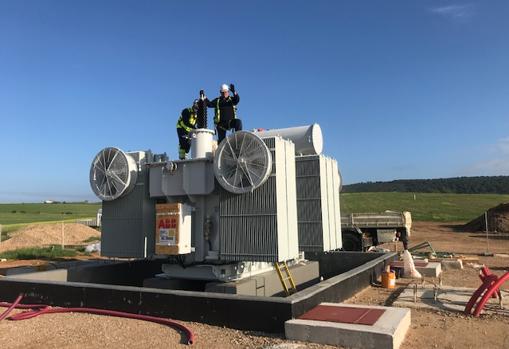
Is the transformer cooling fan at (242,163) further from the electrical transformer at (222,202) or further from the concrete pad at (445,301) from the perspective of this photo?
the concrete pad at (445,301)

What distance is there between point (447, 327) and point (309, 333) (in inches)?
101

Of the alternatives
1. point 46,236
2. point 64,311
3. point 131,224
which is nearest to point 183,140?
point 131,224

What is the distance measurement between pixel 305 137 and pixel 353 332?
21.1ft

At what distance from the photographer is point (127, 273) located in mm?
12898

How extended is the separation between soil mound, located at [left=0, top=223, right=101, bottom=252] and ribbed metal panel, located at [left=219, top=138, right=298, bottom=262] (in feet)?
75.8

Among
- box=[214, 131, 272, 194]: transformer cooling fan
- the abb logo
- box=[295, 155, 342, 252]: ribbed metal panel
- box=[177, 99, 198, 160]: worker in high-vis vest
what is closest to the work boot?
box=[177, 99, 198, 160]: worker in high-vis vest

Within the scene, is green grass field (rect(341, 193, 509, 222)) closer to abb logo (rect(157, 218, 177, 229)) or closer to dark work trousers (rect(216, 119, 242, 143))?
dark work trousers (rect(216, 119, 242, 143))

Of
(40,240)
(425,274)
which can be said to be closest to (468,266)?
(425,274)

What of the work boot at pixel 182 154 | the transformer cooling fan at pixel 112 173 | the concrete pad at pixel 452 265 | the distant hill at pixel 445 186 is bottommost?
the concrete pad at pixel 452 265

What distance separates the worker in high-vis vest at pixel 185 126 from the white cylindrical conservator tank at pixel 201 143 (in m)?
1.04

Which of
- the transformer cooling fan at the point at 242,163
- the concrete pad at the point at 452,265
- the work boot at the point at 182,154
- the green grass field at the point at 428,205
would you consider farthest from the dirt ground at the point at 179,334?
the green grass field at the point at 428,205

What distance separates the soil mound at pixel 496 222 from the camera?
39.8 meters

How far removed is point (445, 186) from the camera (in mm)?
132500

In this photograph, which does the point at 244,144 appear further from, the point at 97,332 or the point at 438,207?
the point at 438,207
